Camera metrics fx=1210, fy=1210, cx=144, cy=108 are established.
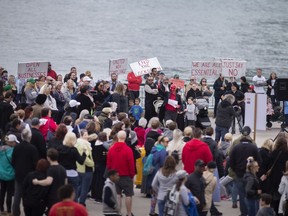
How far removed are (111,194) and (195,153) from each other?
2.31m

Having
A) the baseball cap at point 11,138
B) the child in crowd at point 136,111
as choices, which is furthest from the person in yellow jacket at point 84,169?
the child in crowd at point 136,111

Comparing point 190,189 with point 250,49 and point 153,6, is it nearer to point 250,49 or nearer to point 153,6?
point 250,49

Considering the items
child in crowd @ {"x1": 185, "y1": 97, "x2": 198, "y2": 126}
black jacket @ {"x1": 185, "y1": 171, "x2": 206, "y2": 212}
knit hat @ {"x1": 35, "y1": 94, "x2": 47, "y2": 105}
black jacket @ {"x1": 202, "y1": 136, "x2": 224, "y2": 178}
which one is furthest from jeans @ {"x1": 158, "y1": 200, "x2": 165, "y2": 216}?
child in crowd @ {"x1": 185, "y1": 97, "x2": 198, "y2": 126}

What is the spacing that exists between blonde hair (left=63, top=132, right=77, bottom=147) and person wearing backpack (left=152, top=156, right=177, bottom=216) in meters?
1.57

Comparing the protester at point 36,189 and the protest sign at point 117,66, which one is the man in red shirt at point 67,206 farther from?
the protest sign at point 117,66

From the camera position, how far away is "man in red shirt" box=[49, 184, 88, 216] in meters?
16.1

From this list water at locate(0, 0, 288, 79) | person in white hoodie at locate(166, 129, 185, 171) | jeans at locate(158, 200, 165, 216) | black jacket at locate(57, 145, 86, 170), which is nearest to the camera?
jeans at locate(158, 200, 165, 216)

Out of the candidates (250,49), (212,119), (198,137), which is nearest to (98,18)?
(250,49)

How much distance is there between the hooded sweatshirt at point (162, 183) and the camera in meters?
19.8

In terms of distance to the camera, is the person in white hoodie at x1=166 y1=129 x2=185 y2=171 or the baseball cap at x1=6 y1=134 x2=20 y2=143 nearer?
the baseball cap at x1=6 y1=134 x2=20 y2=143

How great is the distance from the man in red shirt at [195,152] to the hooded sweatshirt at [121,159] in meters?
1.06

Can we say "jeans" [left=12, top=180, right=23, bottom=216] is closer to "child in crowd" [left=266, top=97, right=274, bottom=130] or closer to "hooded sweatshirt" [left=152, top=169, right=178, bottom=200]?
"hooded sweatshirt" [left=152, top=169, right=178, bottom=200]

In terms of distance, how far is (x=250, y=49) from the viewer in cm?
11112

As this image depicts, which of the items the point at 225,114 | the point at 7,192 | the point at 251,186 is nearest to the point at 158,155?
the point at 251,186
